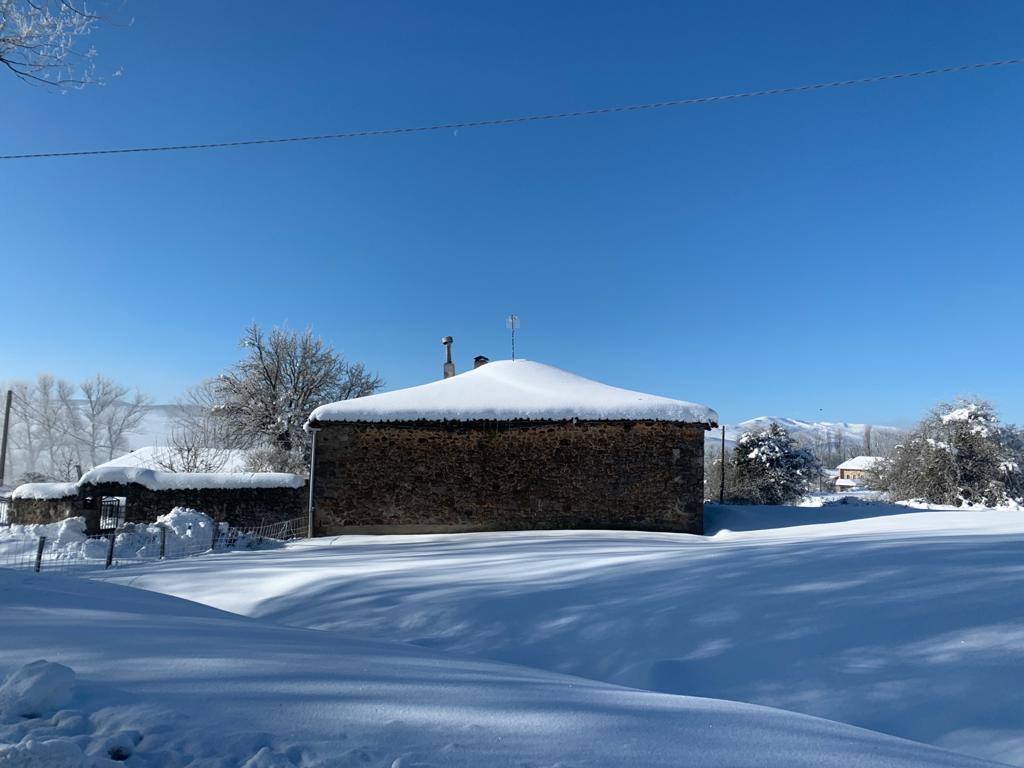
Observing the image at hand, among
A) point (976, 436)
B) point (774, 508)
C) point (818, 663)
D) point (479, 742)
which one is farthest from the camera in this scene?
point (976, 436)

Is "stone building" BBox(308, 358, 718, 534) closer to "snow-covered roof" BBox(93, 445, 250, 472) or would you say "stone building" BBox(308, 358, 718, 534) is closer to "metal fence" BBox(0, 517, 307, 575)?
"metal fence" BBox(0, 517, 307, 575)

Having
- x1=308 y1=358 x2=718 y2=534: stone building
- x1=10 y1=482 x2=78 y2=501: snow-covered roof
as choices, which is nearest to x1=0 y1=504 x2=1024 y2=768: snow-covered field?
x1=308 y1=358 x2=718 y2=534: stone building

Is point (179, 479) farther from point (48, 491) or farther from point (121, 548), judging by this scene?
A: point (121, 548)

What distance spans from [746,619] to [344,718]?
3225 millimetres

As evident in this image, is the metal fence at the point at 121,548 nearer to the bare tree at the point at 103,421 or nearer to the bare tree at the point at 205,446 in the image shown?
the bare tree at the point at 205,446

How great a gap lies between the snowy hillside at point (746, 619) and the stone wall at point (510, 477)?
6.47 m

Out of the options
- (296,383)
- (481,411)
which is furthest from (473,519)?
(296,383)

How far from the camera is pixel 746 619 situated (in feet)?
15.6

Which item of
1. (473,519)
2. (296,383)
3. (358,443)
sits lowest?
(473,519)

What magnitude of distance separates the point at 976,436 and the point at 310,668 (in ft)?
99.8

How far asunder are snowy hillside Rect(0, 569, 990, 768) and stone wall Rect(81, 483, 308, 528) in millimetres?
15968

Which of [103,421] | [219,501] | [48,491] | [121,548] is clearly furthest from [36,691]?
[103,421]

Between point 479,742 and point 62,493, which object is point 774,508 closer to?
point 479,742

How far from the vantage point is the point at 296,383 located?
1267 inches
